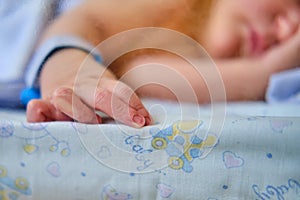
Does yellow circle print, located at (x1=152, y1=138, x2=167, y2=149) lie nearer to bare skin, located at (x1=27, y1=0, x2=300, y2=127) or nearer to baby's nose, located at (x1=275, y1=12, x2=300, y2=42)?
bare skin, located at (x1=27, y1=0, x2=300, y2=127)

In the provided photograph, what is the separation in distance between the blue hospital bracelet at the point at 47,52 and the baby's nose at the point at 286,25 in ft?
1.01

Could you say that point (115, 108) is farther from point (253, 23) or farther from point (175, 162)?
point (253, 23)

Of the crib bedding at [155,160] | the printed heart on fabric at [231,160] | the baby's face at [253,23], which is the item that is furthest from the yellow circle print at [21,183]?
the baby's face at [253,23]

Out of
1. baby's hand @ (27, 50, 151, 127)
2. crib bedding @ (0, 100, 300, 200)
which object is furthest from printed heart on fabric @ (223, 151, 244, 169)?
baby's hand @ (27, 50, 151, 127)

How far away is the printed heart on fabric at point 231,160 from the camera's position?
0.46 meters

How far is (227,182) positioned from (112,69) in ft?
0.73

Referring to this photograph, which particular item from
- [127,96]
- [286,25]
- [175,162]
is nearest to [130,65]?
[127,96]

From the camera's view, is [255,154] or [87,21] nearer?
[255,154]

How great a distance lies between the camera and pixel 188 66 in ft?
1.95

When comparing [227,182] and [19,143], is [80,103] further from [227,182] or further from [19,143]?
[227,182]

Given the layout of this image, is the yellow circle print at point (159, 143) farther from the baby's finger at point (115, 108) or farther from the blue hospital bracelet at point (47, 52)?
the blue hospital bracelet at point (47, 52)

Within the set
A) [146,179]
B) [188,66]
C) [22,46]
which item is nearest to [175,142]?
[146,179]

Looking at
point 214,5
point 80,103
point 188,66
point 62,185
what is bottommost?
point 62,185

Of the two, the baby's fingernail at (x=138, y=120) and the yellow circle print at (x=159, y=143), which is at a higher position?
the baby's fingernail at (x=138, y=120)
